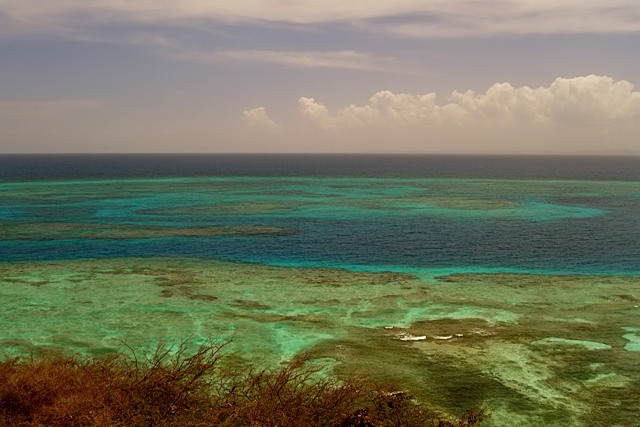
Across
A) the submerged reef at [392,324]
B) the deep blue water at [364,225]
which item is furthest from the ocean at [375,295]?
the deep blue water at [364,225]

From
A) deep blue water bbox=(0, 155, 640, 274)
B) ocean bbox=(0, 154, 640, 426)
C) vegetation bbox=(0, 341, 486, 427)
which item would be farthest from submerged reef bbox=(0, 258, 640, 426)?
deep blue water bbox=(0, 155, 640, 274)

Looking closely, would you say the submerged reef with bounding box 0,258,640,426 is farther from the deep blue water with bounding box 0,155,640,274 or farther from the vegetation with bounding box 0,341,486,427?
the deep blue water with bounding box 0,155,640,274

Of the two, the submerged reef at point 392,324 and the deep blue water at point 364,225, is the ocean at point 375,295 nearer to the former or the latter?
the submerged reef at point 392,324

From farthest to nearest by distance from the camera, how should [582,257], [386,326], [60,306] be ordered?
[582,257]
[60,306]
[386,326]

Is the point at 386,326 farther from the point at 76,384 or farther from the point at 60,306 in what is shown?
the point at 60,306

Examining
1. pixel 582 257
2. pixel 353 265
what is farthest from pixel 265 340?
pixel 582 257

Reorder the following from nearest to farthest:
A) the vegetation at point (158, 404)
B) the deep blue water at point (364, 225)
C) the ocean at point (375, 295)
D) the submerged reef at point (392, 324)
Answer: the vegetation at point (158, 404), the submerged reef at point (392, 324), the ocean at point (375, 295), the deep blue water at point (364, 225)
